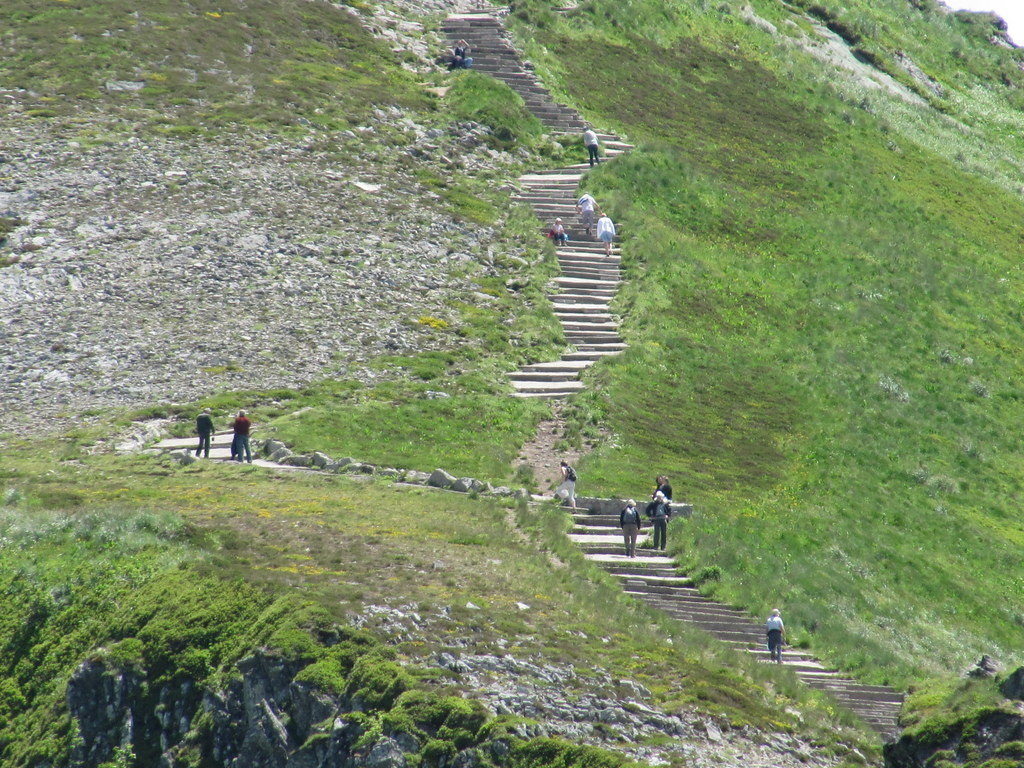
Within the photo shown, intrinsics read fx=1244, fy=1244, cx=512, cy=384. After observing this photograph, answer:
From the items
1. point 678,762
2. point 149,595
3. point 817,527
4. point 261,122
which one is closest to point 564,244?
point 261,122

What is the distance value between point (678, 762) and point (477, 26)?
63.6 meters

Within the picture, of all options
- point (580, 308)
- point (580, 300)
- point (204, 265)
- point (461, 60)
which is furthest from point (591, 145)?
point (204, 265)

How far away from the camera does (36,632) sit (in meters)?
24.8

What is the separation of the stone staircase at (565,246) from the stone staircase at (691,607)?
1082 cm

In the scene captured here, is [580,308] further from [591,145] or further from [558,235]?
[591,145]

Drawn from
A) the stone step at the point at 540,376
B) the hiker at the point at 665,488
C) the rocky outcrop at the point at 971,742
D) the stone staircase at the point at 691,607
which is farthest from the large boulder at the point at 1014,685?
the stone step at the point at 540,376

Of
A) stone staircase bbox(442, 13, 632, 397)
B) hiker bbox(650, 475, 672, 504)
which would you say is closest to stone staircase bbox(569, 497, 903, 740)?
hiker bbox(650, 475, 672, 504)

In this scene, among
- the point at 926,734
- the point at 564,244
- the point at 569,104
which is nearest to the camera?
the point at 926,734

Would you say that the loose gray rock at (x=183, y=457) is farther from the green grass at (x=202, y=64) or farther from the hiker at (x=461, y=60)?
the hiker at (x=461, y=60)

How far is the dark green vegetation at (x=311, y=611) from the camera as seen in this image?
70.1ft

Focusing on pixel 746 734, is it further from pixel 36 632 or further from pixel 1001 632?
pixel 1001 632

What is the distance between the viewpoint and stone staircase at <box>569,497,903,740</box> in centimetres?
2845

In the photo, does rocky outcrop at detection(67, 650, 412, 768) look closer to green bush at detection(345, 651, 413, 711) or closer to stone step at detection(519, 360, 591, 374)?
green bush at detection(345, 651, 413, 711)

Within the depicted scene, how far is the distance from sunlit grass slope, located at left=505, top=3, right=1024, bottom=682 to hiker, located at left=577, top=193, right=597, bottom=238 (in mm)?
1853
